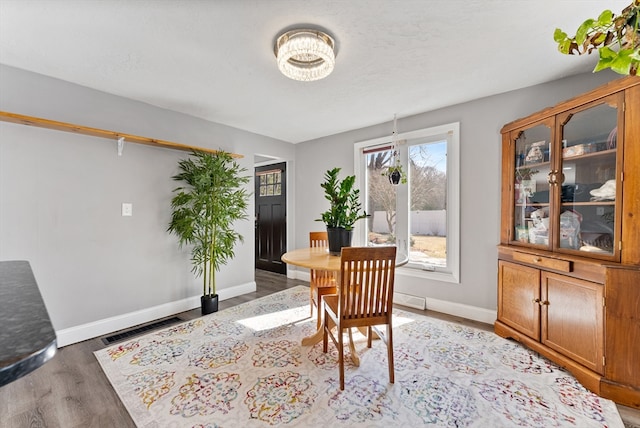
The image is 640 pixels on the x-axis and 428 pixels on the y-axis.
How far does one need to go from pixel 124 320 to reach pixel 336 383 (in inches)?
91.1

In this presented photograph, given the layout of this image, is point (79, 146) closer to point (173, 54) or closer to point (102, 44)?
point (102, 44)

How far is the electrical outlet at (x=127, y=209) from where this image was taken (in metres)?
2.81

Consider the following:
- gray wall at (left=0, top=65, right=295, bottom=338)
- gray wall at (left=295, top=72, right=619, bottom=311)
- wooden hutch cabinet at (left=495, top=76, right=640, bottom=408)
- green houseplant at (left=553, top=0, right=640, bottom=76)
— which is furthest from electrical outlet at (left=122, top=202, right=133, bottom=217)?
wooden hutch cabinet at (left=495, top=76, right=640, bottom=408)

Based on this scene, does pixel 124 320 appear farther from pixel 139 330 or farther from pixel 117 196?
pixel 117 196

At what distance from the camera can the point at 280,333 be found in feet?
8.66

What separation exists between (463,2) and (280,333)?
2881 millimetres

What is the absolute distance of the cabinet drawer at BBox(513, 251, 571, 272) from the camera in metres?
1.98

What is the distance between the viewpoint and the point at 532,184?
240 centimetres

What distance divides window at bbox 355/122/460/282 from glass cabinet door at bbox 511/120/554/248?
24.0 inches

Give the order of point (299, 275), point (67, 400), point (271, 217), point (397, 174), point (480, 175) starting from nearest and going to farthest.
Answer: point (67, 400) → point (480, 175) → point (397, 174) → point (299, 275) → point (271, 217)

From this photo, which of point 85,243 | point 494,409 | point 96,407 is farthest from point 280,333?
point 85,243

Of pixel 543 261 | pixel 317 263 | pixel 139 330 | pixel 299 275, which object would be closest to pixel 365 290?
pixel 317 263

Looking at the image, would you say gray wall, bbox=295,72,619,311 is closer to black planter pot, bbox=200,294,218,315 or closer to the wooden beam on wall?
black planter pot, bbox=200,294,218,315

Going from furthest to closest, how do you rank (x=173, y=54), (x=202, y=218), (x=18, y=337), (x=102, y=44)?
(x=202, y=218) → (x=173, y=54) → (x=102, y=44) → (x=18, y=337)
